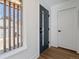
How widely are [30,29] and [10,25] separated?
2.72 feet

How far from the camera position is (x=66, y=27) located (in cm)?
420

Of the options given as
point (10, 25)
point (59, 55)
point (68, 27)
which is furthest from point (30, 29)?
point (68, 27)

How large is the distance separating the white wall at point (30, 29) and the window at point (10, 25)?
0.20 m

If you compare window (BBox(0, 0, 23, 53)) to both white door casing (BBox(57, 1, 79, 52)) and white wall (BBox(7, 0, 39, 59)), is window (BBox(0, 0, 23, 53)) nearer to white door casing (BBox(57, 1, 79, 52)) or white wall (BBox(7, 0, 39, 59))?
white wall (BBox(7, 0, 39, 59))

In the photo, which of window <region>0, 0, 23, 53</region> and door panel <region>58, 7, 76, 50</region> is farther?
door panel <region>58, 7, 76, 50</region>

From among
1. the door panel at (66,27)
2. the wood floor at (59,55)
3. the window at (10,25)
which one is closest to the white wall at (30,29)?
the window at (10,25)

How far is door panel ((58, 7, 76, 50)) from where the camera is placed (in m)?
3.94

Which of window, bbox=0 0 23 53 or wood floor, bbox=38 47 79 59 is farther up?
window, bbox=0 0 23 53

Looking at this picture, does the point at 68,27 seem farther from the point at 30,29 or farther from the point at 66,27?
the point at 30,29

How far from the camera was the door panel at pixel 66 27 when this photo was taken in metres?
3.94

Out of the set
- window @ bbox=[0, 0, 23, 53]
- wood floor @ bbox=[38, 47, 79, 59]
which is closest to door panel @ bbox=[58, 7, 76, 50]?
wood floor @ bbox=[38, 47, 79, 59]

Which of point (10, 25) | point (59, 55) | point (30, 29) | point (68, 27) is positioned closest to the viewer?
point (10, 25)

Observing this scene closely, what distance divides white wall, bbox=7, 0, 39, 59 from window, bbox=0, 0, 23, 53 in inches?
7.9

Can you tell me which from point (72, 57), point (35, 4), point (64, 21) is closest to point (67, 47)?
point (72, 57)
